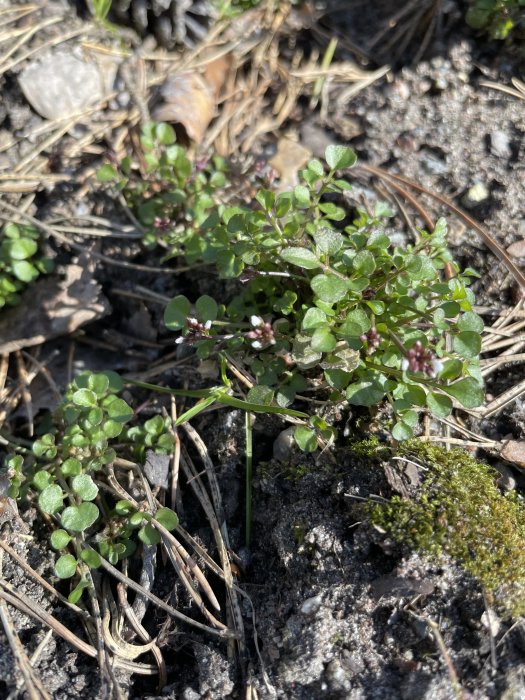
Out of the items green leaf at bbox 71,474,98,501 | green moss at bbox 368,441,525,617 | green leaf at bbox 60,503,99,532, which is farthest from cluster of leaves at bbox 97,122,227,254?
green moss at bbox 368,441,525,617

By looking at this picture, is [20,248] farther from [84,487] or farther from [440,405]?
[440,405]

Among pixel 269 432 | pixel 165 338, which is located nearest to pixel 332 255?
pixel 269 432

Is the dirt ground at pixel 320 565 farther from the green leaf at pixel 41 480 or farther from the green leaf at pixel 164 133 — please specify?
the green leaf at pixel 164 133

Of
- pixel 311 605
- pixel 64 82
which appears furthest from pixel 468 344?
pixel 64 82

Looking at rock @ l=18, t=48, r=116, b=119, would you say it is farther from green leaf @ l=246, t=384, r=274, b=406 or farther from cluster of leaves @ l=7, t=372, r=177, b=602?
green leaf @ l=246, t=384, r=274, b=406

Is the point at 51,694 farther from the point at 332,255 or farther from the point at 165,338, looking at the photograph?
the point at 332,255
